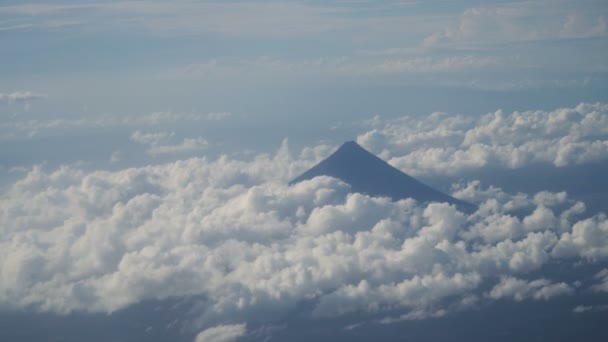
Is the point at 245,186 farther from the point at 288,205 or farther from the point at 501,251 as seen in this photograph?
the point at 501,251

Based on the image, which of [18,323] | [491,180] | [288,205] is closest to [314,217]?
[288,205]

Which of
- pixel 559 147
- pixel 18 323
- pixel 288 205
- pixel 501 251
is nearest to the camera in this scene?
pixel 18 323

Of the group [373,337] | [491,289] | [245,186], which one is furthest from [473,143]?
[373,337]

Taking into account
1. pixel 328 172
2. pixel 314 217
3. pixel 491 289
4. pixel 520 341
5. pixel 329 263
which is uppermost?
pixel 328 172

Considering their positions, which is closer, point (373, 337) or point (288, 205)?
point (373, 337)

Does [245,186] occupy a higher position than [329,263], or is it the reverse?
[245,186]

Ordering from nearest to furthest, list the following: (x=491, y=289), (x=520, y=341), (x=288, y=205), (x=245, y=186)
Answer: (x=520, y=341)
(x=491, y=289)
(x=288, y=205)
(x=245, y=186)

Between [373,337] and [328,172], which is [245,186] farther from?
[373,337]
